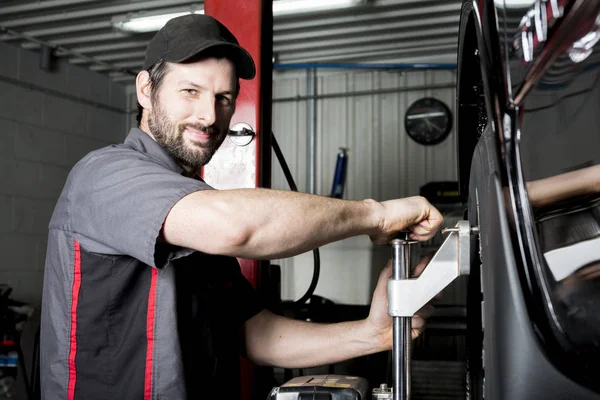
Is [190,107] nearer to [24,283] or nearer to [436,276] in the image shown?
[436,276]

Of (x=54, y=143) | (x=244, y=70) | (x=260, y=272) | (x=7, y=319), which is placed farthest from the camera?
(x=54, y=143)

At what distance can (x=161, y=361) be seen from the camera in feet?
4.46

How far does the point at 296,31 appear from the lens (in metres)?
5.88

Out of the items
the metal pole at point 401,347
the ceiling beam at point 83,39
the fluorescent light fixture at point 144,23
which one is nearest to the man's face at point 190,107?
the metal pole at point 401,347

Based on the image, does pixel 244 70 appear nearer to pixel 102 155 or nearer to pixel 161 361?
pixel 102 155

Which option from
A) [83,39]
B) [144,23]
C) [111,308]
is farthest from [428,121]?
[111,308]

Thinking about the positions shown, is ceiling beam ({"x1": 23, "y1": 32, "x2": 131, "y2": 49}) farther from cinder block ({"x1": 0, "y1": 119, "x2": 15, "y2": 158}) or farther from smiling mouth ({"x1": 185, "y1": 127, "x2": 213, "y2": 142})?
smiling mouth ({"x1": 185, "y1": 127, "x2": 213, "y2": 142})

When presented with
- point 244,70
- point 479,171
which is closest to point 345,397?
point 479,171

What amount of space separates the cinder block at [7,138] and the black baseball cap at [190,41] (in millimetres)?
4733

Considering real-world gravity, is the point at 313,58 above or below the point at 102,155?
above

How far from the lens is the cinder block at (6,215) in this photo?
5.80 metres

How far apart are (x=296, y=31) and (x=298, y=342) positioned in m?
4.50

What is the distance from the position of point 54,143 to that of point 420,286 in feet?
19.6

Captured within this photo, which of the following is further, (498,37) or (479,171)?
(479,171)
